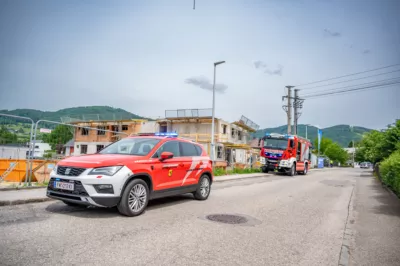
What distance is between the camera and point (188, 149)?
843cm

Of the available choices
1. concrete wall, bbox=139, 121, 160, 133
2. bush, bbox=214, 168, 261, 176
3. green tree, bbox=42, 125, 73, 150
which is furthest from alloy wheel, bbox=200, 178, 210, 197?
concrete wall, bbox=139, 121, 160, 133

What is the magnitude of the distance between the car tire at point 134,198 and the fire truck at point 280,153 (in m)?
17.9

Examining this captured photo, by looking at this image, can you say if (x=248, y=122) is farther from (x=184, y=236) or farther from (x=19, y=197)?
(x=184, y=236)

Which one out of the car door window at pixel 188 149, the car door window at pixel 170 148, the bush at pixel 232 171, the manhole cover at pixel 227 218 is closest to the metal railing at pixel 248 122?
the bush at pixel 232 171

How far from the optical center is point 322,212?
8.08 metres

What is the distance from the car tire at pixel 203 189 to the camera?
8799 mm

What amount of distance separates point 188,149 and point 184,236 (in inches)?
144

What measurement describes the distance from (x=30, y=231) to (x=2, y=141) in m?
7.63

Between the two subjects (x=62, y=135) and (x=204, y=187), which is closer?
(x=204, y=187)

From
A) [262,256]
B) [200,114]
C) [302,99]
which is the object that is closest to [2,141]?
[262,256]

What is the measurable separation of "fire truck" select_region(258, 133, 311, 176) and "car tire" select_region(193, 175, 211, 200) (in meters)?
14.8

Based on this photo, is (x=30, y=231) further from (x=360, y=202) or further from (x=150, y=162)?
(x=360, y=202)

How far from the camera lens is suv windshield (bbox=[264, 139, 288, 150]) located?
23.1 m

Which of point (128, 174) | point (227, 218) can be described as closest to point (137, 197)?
point (128, 174)
